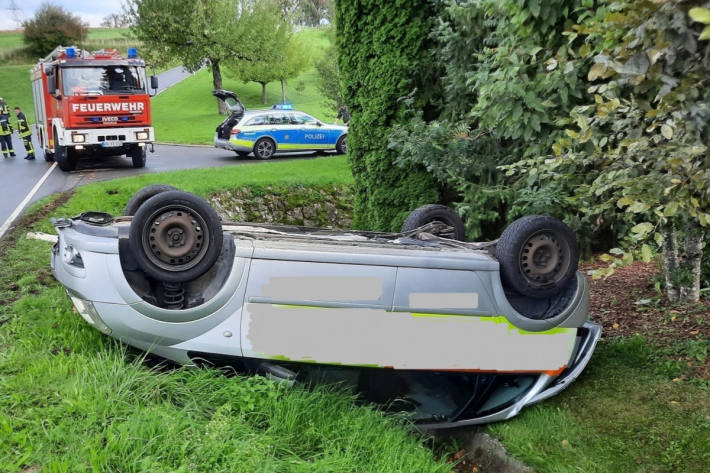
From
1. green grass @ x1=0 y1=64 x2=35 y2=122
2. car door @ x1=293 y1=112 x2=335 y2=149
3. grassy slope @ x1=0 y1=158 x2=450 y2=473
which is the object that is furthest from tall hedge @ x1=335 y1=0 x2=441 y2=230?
green grass @ x1=0 y1=64 x2=35 y2=122

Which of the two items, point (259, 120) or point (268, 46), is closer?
point (259, 120)

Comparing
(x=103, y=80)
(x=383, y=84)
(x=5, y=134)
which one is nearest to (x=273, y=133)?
(x=103, y=80)

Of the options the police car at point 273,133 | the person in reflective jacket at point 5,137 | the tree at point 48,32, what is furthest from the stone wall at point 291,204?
the tree at point 48,32

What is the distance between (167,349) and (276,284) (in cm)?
81

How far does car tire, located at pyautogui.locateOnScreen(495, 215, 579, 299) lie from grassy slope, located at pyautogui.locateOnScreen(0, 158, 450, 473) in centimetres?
126

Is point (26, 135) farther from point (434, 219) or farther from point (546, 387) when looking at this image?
point (546, 387)

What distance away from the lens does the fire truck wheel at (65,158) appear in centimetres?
1472

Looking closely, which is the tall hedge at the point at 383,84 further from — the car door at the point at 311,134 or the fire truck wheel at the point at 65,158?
the car door at the point at 311,134

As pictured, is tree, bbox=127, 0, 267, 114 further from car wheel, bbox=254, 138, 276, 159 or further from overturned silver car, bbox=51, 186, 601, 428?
overturned silver car, bbox=51, 186, 601, 428

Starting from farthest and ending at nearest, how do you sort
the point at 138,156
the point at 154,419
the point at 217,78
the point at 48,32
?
the point at 48,32 → the point at 217,78 → the point at 138,156 → the point at 154,419

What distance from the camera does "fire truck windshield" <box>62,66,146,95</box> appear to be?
13.9m

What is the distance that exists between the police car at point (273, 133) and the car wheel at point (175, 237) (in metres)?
14.7

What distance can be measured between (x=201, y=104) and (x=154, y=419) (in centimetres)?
4105

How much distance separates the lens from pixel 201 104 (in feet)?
137
